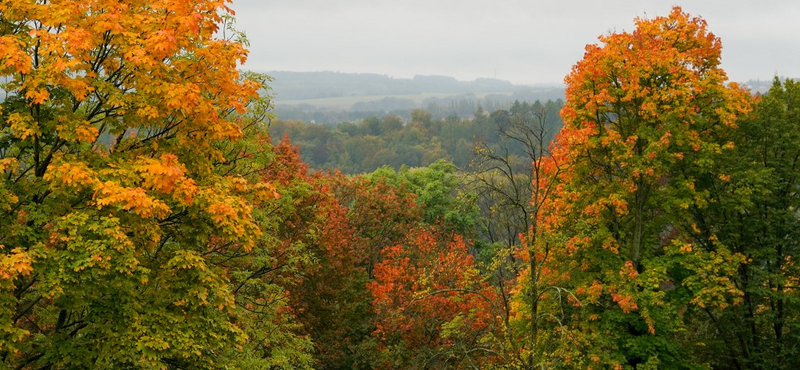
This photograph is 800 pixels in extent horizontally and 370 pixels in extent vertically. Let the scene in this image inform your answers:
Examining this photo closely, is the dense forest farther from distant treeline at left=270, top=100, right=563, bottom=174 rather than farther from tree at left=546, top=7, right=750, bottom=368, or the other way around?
distant treeline at left=270, top=100, right=563, bottom=174

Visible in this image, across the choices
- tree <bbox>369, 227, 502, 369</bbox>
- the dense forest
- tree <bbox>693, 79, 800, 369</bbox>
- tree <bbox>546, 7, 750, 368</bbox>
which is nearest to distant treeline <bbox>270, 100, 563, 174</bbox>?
the dense forest

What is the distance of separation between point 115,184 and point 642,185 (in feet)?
59.2

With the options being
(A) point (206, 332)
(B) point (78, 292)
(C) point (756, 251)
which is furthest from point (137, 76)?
(C) point (756, 251)

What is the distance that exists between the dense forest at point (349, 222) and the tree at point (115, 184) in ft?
0.17

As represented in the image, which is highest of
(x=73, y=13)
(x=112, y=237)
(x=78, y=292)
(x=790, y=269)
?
(x=73, y=13)

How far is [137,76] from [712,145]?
58.8ft

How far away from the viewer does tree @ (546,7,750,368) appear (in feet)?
68.2

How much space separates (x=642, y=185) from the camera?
884 inches

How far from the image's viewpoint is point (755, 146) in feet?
71.6

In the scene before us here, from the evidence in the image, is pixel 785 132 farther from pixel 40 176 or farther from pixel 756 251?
pixel 40 176

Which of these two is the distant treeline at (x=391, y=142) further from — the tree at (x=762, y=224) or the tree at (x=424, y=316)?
the tree at (x=762, y=224)

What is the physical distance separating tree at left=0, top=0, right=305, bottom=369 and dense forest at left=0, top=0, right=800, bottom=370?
0.17ft

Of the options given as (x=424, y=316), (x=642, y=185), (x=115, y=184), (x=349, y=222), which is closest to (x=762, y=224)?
(x=642, y=185)

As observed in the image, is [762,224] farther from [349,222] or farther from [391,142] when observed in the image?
[391,142]
